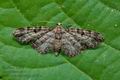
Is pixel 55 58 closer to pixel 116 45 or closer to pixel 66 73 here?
pixel 66 73

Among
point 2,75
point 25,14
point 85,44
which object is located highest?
point 25,14

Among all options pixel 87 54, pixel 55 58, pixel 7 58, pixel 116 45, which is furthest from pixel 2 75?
Answer: pixel 116 45

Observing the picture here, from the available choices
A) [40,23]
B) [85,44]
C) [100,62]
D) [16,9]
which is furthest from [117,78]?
[16,9]

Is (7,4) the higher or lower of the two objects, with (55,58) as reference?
higher

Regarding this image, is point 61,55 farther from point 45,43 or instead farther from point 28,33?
point 28,33

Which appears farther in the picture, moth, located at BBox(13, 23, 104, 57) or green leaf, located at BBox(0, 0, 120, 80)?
moth, located at BBox(13, 23, 104, 57)

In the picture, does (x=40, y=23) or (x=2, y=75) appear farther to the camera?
(x=40, y=23)
